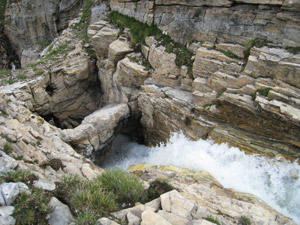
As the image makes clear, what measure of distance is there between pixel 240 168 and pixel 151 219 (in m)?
7.42

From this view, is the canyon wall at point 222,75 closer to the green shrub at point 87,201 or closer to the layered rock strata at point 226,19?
the layered rock strata at point 226,19

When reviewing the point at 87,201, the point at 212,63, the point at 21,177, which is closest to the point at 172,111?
the point at 212,63

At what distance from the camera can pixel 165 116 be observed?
14.8 metres

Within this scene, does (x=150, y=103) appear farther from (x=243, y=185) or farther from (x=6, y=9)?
(x=6, y=9)

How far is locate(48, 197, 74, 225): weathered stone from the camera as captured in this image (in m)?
5.38

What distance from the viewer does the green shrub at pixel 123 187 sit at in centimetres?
672

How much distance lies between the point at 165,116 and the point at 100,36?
816 centimetres

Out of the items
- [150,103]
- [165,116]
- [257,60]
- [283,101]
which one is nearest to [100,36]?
[150,103]

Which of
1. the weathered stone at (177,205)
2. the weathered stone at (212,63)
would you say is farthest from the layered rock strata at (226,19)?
the weathered stone at (177,205)

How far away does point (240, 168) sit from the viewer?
11.8 meters

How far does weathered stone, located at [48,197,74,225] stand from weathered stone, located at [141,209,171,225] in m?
1.71

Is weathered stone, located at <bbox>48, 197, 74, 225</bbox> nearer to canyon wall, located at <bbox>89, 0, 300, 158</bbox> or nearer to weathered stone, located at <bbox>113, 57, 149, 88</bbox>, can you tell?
canyon wall, located at <bbox>89, 0, 300, 158</bbox>

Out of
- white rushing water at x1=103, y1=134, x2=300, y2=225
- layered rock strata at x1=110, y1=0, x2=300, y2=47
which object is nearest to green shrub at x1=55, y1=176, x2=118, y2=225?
white rushing water at x1=103, y1=134, x2=300, y2=225

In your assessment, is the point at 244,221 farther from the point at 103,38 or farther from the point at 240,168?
the point at 103,38
